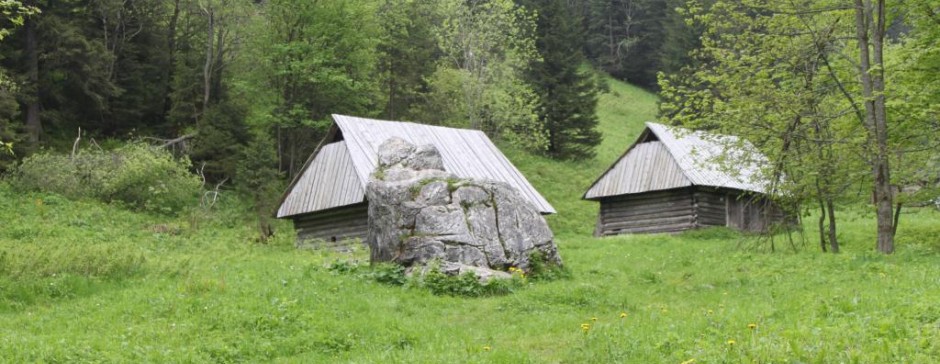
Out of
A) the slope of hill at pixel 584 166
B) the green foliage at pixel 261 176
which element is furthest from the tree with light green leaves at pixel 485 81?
the green foliage at pixel 261 176

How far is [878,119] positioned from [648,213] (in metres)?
15.1

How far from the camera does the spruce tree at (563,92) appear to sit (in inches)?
1816

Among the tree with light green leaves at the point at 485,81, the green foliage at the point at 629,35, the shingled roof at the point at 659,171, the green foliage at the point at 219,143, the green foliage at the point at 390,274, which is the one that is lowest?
the green foliage at the point at 390,274

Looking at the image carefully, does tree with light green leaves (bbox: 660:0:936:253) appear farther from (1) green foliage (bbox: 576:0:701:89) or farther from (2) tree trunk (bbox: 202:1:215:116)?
(1) green foliage (bbox: 576:0:701:89)

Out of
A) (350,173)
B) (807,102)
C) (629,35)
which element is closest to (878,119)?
(807,102)

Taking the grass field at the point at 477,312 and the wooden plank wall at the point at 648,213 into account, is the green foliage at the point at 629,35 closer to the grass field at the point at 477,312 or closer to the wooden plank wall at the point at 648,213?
the wooden plank wall at the point at 648,213

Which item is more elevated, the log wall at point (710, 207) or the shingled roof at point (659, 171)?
the shingled roof at point (659, 171)

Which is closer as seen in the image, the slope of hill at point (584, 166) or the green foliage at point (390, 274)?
the green foliage at point (390, 274)

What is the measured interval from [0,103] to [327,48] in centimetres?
1508

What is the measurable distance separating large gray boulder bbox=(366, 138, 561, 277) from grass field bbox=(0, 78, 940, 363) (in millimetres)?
900

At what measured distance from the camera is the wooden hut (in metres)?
26.0

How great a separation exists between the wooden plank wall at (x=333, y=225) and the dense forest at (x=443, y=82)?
2950 mm

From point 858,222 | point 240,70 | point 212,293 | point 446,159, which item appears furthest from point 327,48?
point 212,293

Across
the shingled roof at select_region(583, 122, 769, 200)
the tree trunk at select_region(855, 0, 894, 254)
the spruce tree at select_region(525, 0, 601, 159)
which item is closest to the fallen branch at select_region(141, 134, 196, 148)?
the shingled roof at select_region(583, 122, 769, 200)
